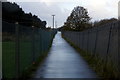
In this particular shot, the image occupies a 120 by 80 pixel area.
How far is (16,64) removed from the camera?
10.1m

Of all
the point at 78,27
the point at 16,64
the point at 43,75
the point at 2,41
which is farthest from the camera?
the point at 78,27

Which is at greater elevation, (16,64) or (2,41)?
(2,41)

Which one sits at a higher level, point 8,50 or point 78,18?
point 78,18

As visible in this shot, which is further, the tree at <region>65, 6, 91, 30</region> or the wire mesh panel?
the tree at <region>65, 6, 91, 30</region>

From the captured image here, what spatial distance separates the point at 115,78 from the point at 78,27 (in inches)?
2947

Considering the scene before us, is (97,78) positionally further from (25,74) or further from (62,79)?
(25,74)

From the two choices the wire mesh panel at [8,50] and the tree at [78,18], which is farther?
the tree at [78,18]

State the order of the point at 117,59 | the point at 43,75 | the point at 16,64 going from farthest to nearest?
the point at 43,75
the point at 117,59
the point at 16,64

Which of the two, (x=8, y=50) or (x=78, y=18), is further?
(x=78, y=18)

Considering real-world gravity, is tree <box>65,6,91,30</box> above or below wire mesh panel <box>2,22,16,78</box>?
above

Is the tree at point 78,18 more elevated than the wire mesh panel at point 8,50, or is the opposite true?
the tree at point 78,18

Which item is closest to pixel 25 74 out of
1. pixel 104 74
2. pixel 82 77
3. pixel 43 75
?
pixel 43 75

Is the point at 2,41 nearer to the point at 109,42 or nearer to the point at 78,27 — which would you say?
the point at 109,42

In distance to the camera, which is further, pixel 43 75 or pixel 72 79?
pixel 43 75
